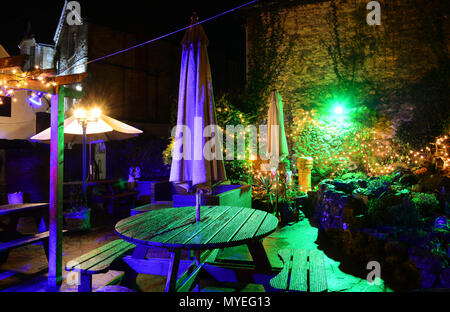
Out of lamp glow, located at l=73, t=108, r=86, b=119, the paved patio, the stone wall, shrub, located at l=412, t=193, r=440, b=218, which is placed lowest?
the paved patio

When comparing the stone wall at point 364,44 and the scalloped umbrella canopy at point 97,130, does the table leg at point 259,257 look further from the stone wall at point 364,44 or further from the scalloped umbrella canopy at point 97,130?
the stone wall at point 364,44

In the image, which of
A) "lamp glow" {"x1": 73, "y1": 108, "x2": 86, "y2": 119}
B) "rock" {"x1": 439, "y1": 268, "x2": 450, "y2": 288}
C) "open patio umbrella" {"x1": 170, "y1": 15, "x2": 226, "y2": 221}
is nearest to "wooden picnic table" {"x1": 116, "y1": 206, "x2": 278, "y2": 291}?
"open patio umbrella" {"x1": 170, "y1": 15, "x2": 226, "y2": 221}

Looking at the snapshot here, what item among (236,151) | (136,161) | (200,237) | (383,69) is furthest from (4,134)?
(383,69)

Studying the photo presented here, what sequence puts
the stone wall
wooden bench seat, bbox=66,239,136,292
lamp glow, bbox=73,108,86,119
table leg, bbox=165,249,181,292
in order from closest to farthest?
1. table leg, bbox=165,249,181,292
2. wooden bench seat, bbox=66,239,136,292
3. lamp glow, bbox=73,108,86,119
4. the stone wall

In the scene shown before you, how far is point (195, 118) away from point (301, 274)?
1.72 meters

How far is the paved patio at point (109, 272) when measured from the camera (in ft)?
9.66

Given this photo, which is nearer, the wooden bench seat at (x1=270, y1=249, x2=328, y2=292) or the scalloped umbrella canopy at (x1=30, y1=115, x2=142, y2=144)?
the wooden bench seat at (x1=270, y1=249, x2=328, y2=292)

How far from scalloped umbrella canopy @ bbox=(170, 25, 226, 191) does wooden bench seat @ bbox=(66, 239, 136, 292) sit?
901 mm

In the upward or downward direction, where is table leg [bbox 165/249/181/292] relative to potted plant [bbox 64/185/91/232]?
upward

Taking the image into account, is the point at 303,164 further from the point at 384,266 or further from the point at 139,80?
the point at 139,80

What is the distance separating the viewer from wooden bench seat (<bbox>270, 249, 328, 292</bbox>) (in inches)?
73.4

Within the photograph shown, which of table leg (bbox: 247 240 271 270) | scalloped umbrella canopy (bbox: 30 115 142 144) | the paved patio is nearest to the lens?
table leg (bbox: 247 240 271 270)

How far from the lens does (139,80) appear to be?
12.8 meters

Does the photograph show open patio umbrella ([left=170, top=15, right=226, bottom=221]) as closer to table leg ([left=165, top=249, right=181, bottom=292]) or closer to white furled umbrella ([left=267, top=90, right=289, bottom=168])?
table leg ([left=165, top=249, right=181, bottom=292])
